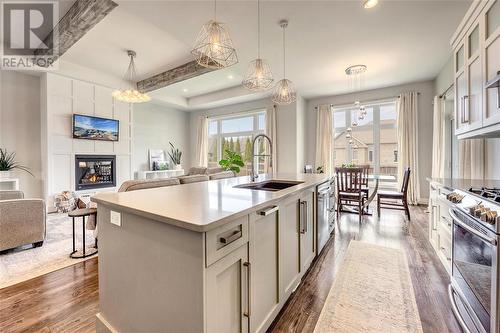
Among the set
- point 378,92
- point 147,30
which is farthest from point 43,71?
point 378,92

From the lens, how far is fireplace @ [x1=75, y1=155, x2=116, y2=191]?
501 cm

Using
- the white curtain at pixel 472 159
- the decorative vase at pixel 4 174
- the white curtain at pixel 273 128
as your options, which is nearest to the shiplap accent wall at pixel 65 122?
the decorative vase at pixel 4 174

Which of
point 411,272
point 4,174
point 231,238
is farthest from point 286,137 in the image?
point 4,174

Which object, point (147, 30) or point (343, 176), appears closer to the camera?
point (147, 30)

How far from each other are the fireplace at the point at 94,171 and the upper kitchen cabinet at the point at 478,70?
6.71 m

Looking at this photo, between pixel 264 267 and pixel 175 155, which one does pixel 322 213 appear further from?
pixel 175 155

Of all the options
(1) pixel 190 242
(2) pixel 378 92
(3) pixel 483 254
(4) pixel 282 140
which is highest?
(2) pixel 378 92

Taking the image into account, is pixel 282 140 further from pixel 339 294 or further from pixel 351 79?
pixel 339 294

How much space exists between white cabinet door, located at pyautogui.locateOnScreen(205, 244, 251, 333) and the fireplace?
18.0 ft

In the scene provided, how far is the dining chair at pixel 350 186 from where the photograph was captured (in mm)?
3992

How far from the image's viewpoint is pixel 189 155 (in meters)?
8.59

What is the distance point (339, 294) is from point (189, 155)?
7605 millimetres

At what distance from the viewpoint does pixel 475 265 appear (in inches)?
54.4

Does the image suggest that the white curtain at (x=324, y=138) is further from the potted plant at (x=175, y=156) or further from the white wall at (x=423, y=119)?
the potted plant at (x=175, y=156)
